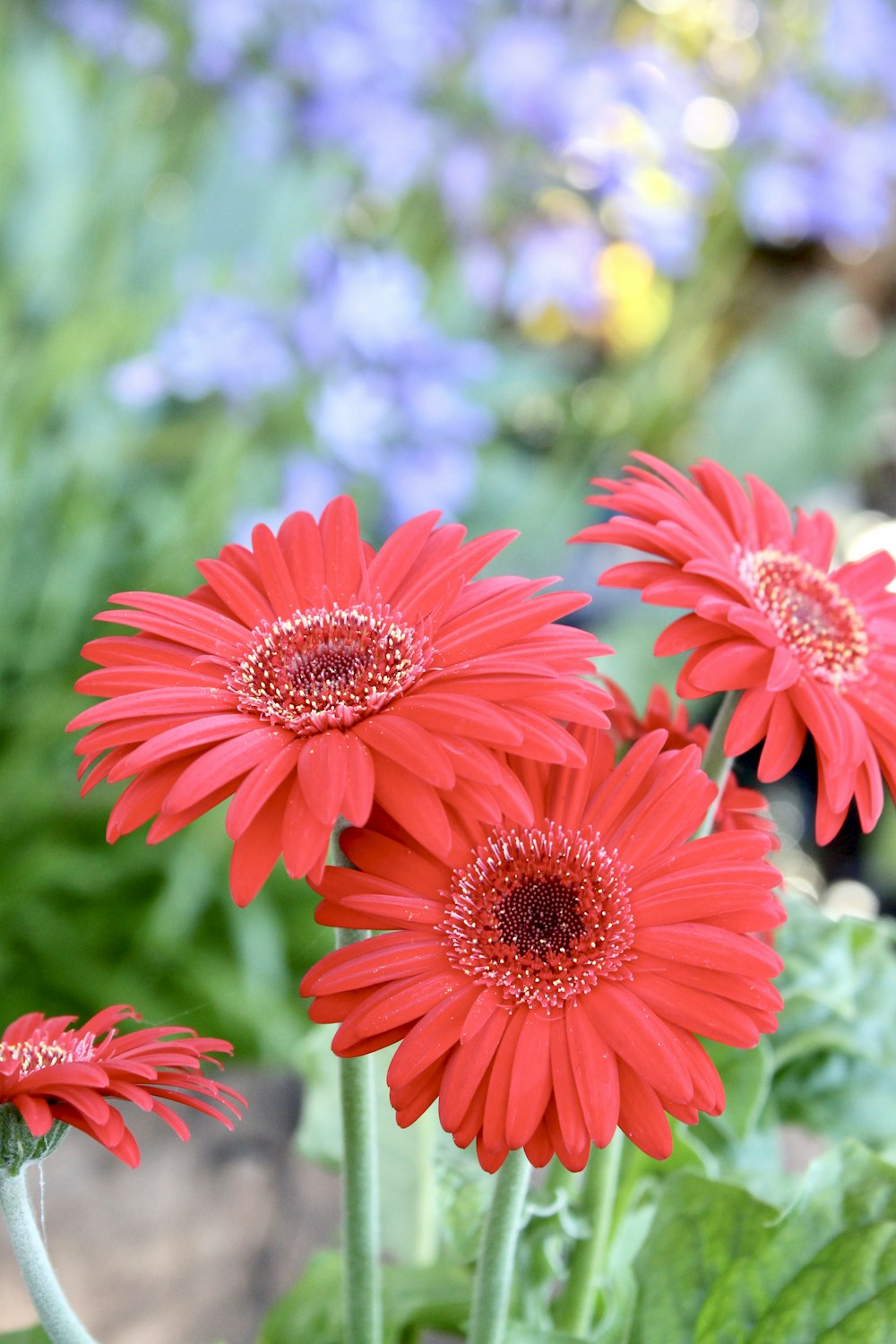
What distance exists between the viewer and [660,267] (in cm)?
122

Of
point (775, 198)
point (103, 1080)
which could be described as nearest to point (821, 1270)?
point (103, 1080)

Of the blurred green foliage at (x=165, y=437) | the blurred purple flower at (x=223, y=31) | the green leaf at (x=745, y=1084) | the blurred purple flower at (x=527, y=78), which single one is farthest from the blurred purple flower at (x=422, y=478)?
the green leaf at (x=745, y=1084)

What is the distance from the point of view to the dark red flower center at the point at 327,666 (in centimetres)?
28

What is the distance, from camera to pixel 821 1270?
361 mm

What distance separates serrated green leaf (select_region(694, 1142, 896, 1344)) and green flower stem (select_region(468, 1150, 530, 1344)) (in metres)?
0.09

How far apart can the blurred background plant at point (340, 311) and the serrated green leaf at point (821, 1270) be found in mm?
655

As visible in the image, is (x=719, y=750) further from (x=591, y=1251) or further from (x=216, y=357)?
(x=216, y=357)

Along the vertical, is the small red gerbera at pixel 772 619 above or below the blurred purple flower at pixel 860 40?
below

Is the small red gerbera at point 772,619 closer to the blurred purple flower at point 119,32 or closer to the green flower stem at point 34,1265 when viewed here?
the green flower stem at point 34,1265

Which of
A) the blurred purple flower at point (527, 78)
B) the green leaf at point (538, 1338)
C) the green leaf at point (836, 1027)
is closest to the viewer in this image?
the green leaf at point (538, 1338)

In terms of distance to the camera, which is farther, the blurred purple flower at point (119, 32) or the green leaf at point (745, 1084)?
the blurred purple flower at point (119, 32)

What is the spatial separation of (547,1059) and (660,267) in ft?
3.59

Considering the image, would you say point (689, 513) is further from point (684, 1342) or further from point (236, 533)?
point (236, 533)

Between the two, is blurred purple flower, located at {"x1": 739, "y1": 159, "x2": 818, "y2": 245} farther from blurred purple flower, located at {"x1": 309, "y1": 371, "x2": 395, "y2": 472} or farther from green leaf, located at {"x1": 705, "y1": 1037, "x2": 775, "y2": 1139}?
green leaf, located at {"x1": 705, "y1": 1037, "x2": 775, "y2": 1139}
